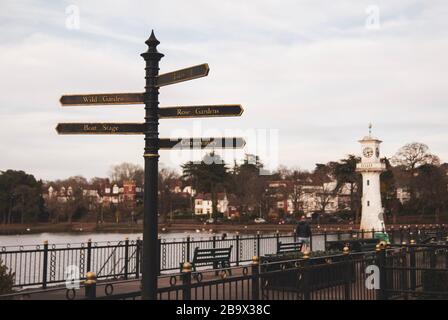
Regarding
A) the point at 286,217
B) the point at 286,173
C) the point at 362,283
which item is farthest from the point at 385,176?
the point at 362,283

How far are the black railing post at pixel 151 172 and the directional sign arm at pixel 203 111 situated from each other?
0.19 meters

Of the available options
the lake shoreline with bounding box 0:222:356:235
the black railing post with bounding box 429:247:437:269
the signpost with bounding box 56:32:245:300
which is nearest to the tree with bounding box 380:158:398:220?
the lake shoreline with bounding box 0:222:356:235

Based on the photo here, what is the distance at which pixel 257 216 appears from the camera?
92125mm

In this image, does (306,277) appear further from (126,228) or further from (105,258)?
(126,228)

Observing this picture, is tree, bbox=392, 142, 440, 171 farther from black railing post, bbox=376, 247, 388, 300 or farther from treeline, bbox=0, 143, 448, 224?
black railing post, bbox=376, 247, 388, 300

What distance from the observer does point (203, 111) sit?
6.84 m

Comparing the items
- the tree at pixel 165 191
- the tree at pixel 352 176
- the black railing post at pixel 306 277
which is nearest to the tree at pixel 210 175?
the tree at pixel 165 191

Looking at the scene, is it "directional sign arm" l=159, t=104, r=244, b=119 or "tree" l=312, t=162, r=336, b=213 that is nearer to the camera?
"directional sign arm" l=159, t=104, r=244, b=119

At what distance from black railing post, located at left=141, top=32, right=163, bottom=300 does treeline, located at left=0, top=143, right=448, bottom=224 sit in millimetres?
73030

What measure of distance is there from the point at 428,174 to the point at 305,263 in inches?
3031

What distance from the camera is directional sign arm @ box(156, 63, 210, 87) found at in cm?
658

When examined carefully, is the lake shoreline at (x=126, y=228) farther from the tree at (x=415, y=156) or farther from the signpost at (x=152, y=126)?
the signpost at (x=152, y=126)
